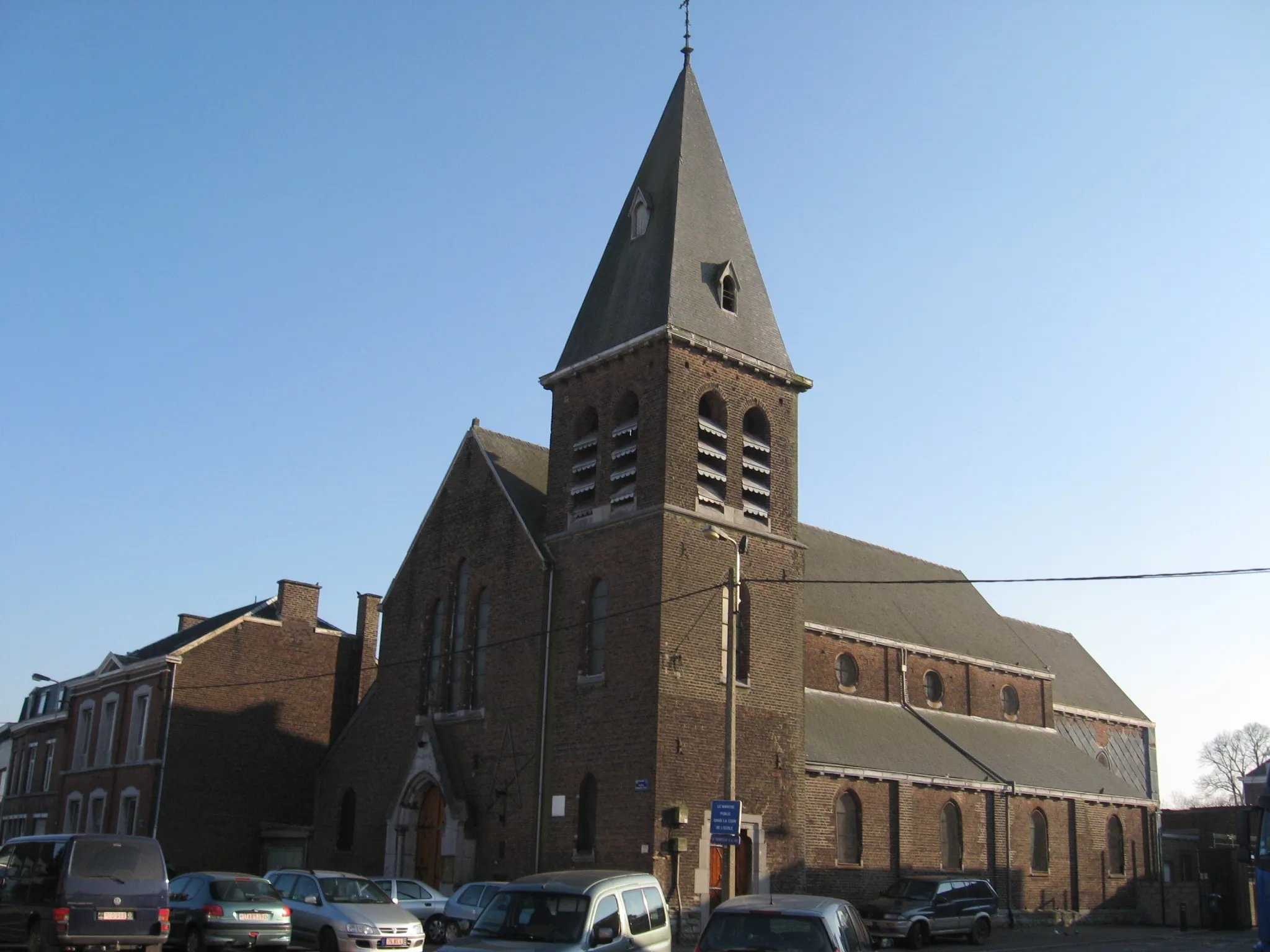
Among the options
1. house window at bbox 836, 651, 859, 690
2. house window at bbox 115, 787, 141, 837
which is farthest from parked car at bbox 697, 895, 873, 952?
house window at bbox 115, 787, 141, 837

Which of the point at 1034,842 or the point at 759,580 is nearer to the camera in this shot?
the point at 759,580

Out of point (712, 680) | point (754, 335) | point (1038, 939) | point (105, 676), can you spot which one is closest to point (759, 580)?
point (712, 680)

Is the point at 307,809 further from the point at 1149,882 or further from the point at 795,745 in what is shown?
the point at 1149,882

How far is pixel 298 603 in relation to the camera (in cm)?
4044

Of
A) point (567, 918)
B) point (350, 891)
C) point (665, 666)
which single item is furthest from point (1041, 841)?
point (567, 918)

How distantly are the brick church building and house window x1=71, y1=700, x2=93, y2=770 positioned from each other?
1205cm

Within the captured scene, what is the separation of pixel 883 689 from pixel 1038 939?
866 centimetres

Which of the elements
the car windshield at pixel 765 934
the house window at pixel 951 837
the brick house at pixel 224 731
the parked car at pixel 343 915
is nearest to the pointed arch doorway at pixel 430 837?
the brick house at pixel 224 731

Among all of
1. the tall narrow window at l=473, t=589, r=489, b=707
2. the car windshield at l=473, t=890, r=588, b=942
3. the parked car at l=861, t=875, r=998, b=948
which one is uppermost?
the tall narrow window at l=473, t=589, r=489, b=707

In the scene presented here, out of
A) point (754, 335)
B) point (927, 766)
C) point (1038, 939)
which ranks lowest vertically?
point (1038, 939)

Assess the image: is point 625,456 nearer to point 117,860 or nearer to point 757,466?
point 757,466

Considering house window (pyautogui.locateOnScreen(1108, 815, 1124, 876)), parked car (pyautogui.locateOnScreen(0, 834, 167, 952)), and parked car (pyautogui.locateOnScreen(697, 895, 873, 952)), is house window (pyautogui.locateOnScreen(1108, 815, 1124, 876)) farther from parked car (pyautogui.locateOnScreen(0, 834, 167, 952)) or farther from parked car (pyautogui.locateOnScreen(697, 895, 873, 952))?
parked car (pyautogui.locateOnScreen(0, 834, 167, 952))

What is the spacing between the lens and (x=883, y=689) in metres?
36.9

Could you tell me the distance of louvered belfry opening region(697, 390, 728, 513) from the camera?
2892 cm
